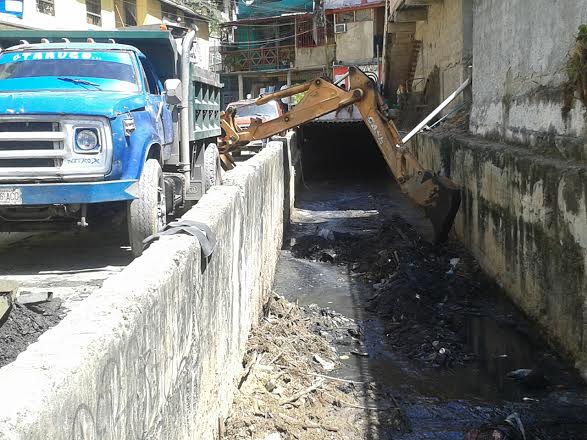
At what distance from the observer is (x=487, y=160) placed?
26.2ft

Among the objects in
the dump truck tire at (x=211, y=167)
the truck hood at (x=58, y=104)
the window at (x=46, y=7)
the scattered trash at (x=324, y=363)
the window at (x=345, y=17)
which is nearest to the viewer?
the scattered trash at (x=324, y=363)

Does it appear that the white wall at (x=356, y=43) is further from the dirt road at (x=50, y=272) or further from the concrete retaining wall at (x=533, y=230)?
the dirt road at (x=50, y=272)

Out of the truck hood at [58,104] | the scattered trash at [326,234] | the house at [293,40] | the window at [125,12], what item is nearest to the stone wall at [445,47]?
the scattered trash at [326,234]

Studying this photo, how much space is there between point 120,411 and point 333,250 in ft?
26.4

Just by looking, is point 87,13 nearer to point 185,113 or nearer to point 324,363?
point 185,113

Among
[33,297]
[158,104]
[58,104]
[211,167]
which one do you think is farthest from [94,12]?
[33,297]

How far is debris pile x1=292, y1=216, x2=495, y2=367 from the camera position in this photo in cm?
624

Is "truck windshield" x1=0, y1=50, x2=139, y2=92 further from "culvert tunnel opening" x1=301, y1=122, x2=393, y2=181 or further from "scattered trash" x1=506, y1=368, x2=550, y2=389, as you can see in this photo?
"culvert tunnel opening" x1=301, y1=122, x2=393, y2=181

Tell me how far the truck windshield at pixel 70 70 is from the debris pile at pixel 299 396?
358 centimetres

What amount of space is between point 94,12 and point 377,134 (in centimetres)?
2047

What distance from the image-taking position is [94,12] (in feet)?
90.2

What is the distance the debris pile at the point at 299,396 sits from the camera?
14.3 ft

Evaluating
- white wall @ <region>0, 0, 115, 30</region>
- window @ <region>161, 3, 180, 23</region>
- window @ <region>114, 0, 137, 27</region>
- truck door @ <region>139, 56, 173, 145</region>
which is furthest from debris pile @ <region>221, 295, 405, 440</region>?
window @ <region>161, 3, 180, 23</region>

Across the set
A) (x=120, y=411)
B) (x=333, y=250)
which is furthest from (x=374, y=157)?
(x=120, y=411)
